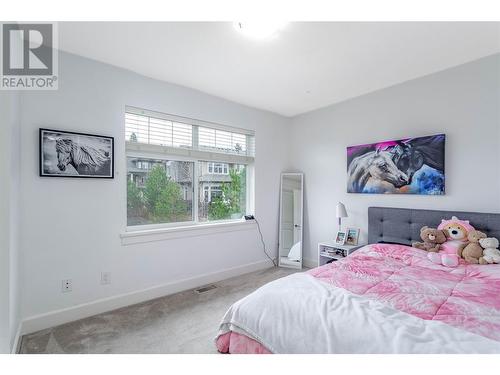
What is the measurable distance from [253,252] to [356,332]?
2.56 meters

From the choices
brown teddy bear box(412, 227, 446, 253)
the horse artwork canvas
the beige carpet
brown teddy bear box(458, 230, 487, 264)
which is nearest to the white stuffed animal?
brown teddy bear box(458, 230, 487, 264)

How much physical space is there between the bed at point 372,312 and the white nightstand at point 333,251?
908 millimetres

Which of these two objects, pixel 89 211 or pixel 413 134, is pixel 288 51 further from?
pixel 89 211

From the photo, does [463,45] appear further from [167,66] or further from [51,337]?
[51,337]

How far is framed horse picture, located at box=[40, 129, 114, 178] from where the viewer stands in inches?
81.7

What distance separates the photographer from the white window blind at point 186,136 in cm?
264

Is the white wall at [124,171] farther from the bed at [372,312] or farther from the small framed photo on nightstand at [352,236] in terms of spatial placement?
the bed at [372,312]

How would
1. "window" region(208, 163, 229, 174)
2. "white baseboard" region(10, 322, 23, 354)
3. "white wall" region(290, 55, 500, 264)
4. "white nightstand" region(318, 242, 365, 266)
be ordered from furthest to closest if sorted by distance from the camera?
"window" region(208, 163, 229, 174) < "white nightstand" region(318, 242, 365, 266) < "white wall" region(290, 55, 500, 264) < "white baseboard" region(10, 322, 23, 354)

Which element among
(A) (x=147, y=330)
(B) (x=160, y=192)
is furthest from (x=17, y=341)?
(B) (x=160, y=192)

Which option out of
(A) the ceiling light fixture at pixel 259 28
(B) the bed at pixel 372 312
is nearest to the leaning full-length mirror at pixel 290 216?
(B) the bed at pixel 372 312

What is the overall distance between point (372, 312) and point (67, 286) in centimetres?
245

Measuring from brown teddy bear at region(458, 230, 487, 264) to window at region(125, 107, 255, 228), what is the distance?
2.41 m

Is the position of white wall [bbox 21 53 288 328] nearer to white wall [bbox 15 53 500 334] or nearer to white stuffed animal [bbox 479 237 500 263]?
white wall [bbox 15 53 500 334]
